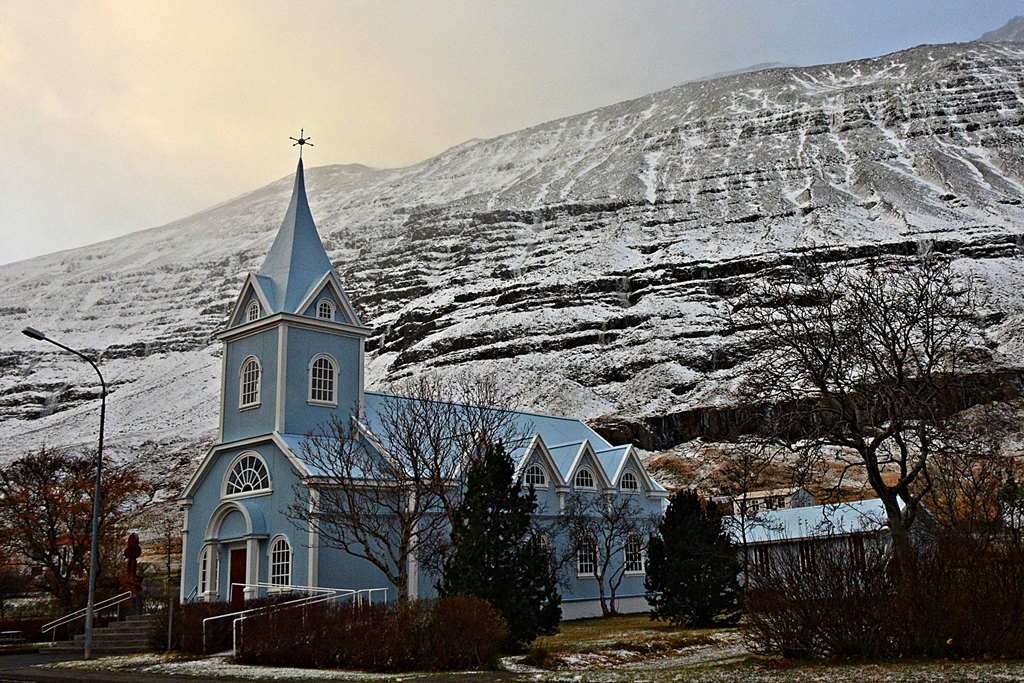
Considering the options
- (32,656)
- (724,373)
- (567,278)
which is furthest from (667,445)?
(32,656)

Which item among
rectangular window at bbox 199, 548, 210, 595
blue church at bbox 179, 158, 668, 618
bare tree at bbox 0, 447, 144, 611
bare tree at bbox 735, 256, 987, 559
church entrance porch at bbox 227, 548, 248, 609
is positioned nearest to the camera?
bare tree at bbox 735, 256, 987, 559

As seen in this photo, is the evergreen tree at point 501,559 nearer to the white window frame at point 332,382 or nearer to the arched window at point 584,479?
the white window frame at point 332,382

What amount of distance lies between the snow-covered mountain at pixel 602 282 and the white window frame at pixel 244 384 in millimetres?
64860

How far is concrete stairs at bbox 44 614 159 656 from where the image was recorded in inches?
1056

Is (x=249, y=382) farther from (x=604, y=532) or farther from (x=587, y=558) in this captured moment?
(x=604, y=532)

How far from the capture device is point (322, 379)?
3366 centimetres

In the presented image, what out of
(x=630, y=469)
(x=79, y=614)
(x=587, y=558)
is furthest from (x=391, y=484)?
(x=630, y=469)

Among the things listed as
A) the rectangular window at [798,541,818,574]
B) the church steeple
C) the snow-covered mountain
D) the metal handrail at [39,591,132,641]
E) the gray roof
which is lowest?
the metal handrail at [39,591,132,641]

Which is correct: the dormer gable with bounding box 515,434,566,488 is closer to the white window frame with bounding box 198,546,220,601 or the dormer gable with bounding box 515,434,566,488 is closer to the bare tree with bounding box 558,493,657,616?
the bare tree with bounding box 558,493,657,616

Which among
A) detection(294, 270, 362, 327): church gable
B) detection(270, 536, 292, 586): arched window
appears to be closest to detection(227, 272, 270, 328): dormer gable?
detection(294, 270, 362, 327): church gable

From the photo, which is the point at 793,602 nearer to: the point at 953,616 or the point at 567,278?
the point at 953,616

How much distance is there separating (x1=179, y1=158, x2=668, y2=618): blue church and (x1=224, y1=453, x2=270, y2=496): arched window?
4cm

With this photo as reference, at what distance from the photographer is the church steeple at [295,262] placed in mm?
33938

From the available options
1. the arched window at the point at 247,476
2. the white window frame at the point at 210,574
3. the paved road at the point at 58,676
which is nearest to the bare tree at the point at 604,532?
the arched window at the point at 247,476
